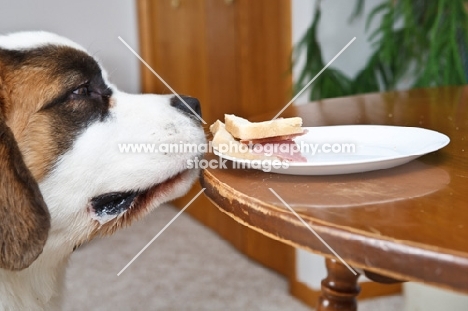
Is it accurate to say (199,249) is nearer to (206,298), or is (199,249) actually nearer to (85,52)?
(206,298)

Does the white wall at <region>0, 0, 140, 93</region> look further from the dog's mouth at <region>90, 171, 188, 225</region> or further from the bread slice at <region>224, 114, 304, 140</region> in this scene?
the bread slice at <region>224, 114, 304, 140</region>

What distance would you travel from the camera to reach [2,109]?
0.92m

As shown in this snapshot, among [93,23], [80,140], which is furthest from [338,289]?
[93,23]

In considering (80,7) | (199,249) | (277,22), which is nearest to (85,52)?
(277,22)

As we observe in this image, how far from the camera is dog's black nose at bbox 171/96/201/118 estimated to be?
3.43 ft

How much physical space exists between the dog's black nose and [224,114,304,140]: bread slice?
21 cm

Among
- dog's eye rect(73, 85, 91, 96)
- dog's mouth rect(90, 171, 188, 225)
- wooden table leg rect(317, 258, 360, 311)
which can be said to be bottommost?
wooden table leg rect(317, 258, 360, 311)

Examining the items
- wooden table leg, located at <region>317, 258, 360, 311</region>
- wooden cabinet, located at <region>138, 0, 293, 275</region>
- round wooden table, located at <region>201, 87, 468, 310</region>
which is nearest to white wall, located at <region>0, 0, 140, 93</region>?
wooden cabinet, located at <region>138, 0, 293, 275</region>

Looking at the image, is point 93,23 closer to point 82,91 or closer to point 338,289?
point 82,91

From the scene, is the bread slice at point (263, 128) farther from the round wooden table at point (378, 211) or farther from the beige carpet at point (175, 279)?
the beige carpet at point (175, 279)

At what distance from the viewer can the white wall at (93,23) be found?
9.18ft

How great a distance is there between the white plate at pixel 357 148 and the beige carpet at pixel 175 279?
46.8 inches

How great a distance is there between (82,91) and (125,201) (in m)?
0.20

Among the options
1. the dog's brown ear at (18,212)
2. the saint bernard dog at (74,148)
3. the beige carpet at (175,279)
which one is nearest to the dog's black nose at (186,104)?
the saint bernard dog at (74,148)
